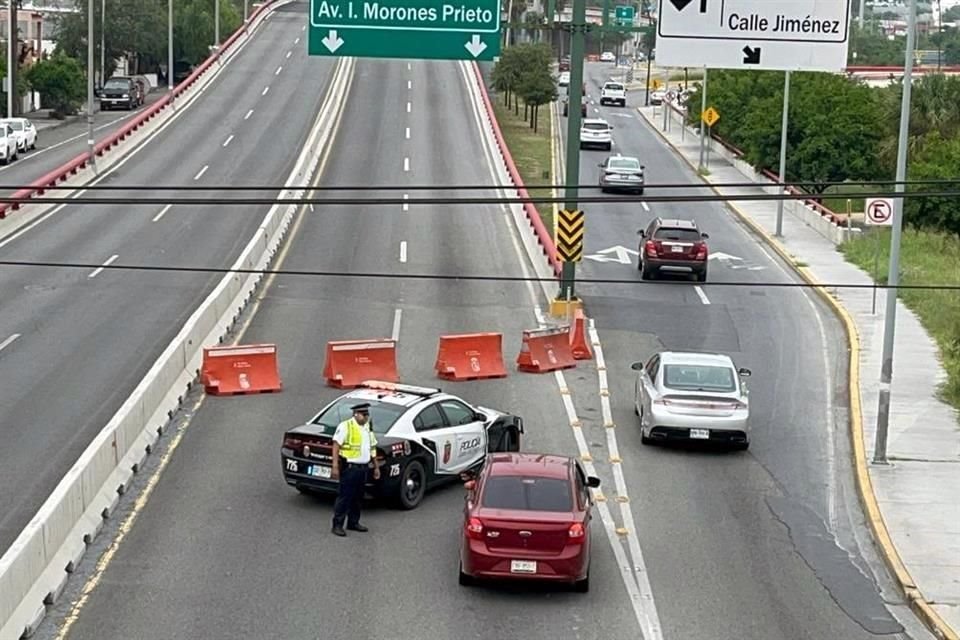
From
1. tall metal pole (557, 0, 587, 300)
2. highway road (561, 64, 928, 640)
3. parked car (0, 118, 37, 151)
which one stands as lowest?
highway road (561, 64, 928, 640)

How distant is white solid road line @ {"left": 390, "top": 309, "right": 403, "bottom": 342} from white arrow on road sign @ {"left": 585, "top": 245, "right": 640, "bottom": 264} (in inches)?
412

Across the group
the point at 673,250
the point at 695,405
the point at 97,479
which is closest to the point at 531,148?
the point at 673,250

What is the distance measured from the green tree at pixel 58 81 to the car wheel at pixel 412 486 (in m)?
70.6

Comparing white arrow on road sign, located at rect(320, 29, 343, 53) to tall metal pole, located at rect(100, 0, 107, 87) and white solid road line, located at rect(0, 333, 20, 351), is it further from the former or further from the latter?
tall metal pole, located at rect(100, 0, 107, 87)

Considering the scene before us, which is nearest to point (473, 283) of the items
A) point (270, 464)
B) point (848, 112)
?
point (270, 464)

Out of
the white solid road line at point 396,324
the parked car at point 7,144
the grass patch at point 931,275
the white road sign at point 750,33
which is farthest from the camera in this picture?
the parked car at point 7,144

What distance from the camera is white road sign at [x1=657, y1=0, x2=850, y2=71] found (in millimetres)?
19516

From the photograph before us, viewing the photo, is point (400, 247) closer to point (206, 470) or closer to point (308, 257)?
point (308, 257)

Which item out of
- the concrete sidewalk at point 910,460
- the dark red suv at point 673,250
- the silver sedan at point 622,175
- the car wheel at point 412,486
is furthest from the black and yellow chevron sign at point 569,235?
the silver sedan at point 622,175

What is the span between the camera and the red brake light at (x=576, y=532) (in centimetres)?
1647

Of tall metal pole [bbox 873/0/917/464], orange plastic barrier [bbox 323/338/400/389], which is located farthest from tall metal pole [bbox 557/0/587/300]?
tall metal pole [bbox 873/0/917/464]

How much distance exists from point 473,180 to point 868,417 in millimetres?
30745

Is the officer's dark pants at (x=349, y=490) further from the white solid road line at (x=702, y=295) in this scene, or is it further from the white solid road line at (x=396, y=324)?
the white solid road line at (x=702, y=295)

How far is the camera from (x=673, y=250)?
3941cm
